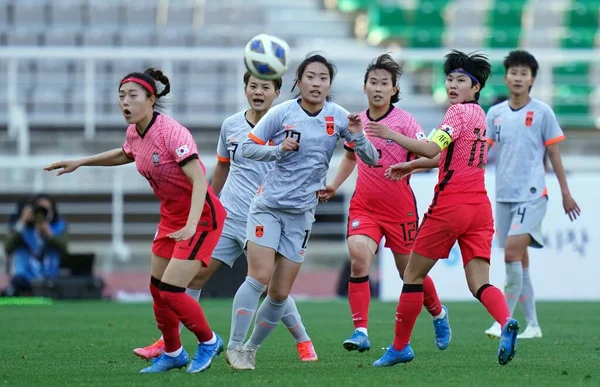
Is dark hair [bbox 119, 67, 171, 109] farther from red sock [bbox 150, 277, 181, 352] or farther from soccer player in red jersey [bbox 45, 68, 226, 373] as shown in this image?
red sock [bbox 150, 277, 181, 352]

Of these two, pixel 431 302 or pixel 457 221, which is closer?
pixel 457 221

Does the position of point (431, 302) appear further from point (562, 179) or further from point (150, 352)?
point (150, 352)

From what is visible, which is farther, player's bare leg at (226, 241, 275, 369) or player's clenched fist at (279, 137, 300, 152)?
player's bare leg at (226, 241, 275, 369)

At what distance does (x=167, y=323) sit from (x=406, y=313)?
1.51 meters

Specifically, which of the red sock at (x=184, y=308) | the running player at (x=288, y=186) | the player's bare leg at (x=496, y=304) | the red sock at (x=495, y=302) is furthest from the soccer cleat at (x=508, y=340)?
the red sock at (x=184, y=308)

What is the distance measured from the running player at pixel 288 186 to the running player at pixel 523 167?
288cm

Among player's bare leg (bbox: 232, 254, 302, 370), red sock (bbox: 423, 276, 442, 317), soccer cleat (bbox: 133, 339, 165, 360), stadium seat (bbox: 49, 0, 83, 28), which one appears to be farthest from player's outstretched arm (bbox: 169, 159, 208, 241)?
stadium seat (bbox: 49, 0, 83, 28)

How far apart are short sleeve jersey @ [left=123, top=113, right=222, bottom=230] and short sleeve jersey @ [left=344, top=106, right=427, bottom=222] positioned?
1.95 m

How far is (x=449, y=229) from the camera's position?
23.9 feet

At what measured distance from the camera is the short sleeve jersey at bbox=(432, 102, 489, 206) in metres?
7.32

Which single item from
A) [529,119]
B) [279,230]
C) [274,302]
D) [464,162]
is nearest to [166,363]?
[274,302]

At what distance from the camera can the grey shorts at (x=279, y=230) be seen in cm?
735

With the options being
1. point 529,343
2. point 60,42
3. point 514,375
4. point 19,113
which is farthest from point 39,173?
point 514,375

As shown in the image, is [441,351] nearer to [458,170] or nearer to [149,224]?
[458,170]
